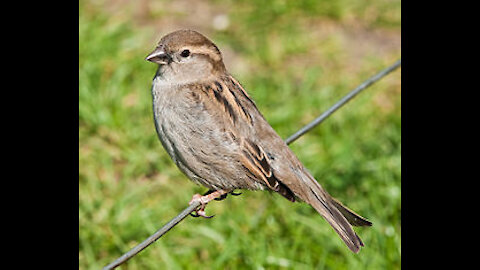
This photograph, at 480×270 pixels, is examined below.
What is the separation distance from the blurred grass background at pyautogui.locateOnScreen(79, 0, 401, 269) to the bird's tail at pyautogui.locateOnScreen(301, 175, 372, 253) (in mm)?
1084

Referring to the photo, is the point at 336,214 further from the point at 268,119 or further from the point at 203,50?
the point at 268,119

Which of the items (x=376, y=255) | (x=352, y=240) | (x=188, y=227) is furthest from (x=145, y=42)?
(x=352, y=240)

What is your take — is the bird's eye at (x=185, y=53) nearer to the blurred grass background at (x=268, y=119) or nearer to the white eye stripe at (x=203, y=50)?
the white eye stripe at (x=203, y=50)

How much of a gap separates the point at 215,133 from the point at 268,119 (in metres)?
2.34

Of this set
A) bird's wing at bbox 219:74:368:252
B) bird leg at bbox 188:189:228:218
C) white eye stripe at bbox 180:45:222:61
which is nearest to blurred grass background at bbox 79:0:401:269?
bird leg at bbox 188:189:228:218

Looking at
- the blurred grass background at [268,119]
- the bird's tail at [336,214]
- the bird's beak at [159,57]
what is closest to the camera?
the bird's tail at [336,214]

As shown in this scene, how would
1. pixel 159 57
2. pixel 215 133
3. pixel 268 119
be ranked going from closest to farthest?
pixel 159 57
pixel 215 133
pixel 268 119

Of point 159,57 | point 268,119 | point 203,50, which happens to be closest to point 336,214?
point 203,50

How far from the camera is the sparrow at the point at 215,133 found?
340 centimetres

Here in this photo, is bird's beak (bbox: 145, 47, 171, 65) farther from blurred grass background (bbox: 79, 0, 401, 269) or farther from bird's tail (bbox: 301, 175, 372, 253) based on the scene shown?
blurred grass background (bbox: 79, 0, 401, 269)

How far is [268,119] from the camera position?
5.75 metres

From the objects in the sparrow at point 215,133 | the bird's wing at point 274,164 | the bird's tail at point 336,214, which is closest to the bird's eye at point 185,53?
the sparrow at point 215,133

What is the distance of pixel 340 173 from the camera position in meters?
5.33

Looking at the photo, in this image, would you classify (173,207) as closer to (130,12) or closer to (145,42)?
(145,42)
